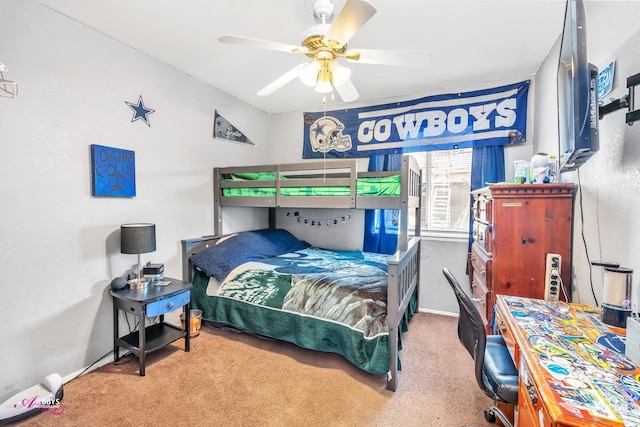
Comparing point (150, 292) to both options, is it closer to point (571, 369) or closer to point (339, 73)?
point (339, 73)

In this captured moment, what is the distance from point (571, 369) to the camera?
2.80 ft

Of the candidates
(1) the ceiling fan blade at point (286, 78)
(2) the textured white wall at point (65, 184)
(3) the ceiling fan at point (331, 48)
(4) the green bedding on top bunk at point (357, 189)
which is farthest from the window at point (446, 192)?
(2) the textured white wall at point (65, 184)

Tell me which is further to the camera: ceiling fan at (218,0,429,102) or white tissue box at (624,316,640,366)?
ceiling fan at (218,0,429,102)

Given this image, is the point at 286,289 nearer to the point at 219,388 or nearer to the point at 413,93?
the point at 219,388

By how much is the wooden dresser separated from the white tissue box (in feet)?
2.69

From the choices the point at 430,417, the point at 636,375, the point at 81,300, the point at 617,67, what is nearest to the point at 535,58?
the point at 617,67

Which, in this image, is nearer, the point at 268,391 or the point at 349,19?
the point at 349,19

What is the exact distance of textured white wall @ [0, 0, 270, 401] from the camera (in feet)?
5.69

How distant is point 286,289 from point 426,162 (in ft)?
7.39

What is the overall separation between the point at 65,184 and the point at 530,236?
316 cm

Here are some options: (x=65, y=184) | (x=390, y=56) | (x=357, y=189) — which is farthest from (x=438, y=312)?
(x=65, y=184)

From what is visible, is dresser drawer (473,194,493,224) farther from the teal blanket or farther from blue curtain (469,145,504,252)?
the teal blanket

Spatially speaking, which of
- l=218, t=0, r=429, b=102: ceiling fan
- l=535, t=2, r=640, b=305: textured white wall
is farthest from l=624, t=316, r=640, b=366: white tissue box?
l=218, t=0, r=429, b=102: ceiling fan

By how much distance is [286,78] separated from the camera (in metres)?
1.92
